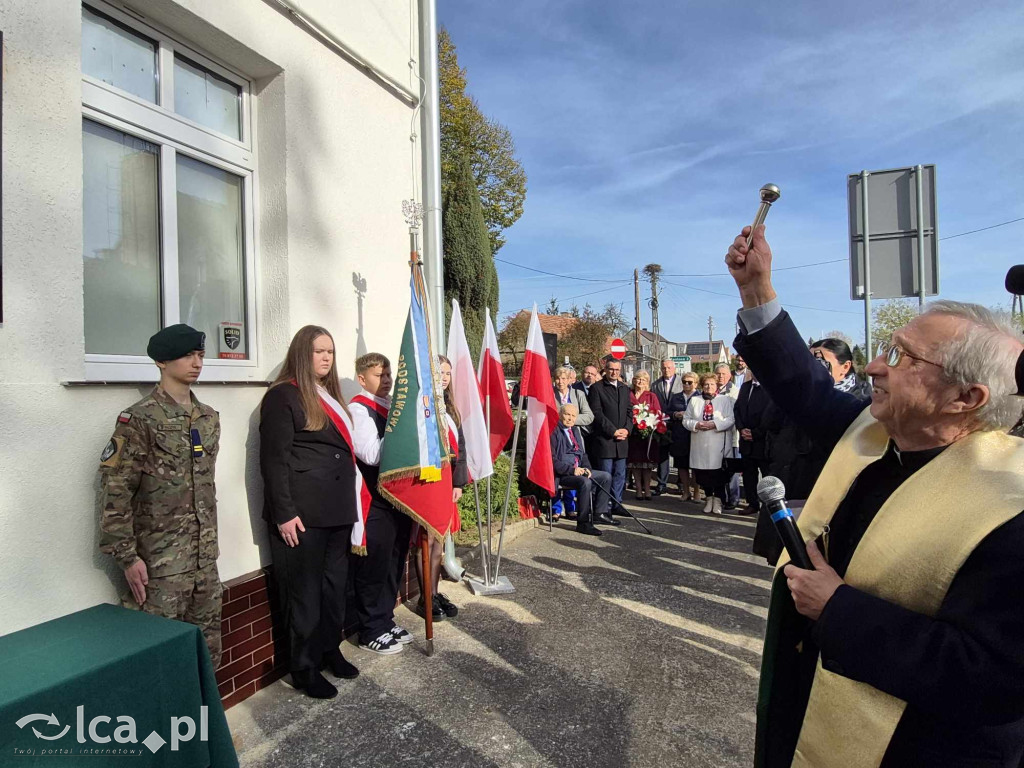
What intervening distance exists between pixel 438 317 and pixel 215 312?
6.01 feet

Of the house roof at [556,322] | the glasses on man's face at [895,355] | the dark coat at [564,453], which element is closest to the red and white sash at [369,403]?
the glasses on man's face at [895,355]

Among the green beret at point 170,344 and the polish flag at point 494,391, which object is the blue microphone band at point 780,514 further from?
the polish flag at point 494,391

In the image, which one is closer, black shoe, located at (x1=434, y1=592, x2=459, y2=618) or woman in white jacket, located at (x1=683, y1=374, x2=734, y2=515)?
black shoe, located at (x1=434, y1=592, x2=459, y2=618)

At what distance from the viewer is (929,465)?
4.27ft

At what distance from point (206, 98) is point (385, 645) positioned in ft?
11.3

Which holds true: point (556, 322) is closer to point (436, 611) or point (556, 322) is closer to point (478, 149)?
point (478, 149)

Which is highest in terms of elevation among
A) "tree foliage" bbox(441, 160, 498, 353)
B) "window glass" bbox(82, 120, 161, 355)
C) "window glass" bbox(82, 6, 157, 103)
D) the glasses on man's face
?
"tree foliage" bbox(441, 160, 498, 353)

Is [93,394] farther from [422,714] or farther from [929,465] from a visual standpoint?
[929,465]

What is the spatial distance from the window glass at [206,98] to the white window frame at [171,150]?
0.12ft

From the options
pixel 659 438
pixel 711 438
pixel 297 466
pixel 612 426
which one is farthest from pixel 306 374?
pixel 659 438

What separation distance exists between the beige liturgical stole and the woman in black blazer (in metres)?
2.63

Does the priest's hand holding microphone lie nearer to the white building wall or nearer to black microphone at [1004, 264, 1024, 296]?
black microphone at [1004, 264, 1024, 296]

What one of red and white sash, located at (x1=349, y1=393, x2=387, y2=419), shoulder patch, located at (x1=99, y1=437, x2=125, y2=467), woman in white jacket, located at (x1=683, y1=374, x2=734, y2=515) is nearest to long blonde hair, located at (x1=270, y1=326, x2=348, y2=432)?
red and white sash, located at (x1=349, y1=393, x2=387, y2=419)

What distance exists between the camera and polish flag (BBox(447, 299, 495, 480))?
472 cm
